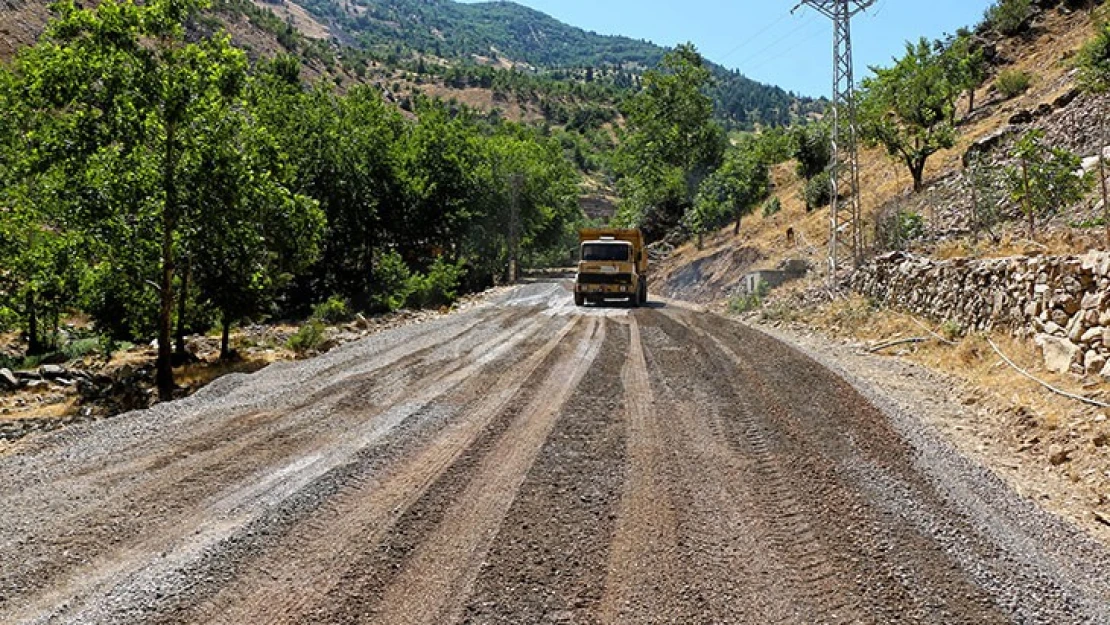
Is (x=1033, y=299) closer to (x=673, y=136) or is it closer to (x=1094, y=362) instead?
(x=1094, y=362)

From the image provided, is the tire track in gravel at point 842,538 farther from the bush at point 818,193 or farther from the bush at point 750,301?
the bush at point 818,193

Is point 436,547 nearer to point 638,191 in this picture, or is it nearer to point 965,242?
point 965,242

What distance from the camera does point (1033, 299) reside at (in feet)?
33.8

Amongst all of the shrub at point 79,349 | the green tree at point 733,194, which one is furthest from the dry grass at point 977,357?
the green tree at point 733,194

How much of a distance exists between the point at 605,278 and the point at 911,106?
18.1 m

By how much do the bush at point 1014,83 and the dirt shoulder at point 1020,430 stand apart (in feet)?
111

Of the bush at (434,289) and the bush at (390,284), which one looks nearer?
the bush at (390,284)

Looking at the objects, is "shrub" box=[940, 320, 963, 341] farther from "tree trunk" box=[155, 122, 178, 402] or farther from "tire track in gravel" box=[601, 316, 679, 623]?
"tree trunk" box=[155, 122, 178, 402]

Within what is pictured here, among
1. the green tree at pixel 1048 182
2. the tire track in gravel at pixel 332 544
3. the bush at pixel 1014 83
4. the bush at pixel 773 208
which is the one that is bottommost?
the tire track in gravel at pixel 332 544

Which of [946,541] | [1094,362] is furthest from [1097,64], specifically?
[946,541]

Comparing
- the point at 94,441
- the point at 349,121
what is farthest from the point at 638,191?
the point at 94,441

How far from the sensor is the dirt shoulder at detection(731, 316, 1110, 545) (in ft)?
19.9

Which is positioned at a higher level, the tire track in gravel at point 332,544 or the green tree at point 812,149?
the green tree at point 812,149

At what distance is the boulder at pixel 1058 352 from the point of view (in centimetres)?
883
